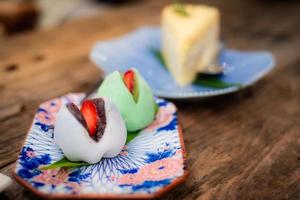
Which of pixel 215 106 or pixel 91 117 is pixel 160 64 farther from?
pixel 91 117

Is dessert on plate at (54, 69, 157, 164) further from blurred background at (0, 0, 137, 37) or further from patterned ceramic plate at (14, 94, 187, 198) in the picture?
blurred background at (0, 0, 137, 37)

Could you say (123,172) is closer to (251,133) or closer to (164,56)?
(251,133)

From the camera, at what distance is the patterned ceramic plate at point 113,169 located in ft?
1.86

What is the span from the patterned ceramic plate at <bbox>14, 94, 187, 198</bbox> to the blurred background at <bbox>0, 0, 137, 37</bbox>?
1131mm

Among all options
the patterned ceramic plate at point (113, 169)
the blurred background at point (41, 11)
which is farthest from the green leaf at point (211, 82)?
the blurred background at point (41, 11)

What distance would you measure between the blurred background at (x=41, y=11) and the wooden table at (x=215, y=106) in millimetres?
414

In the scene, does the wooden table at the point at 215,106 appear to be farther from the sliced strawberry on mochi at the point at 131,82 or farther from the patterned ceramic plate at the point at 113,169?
the sliced strawberry on mochi at the point at 131,82

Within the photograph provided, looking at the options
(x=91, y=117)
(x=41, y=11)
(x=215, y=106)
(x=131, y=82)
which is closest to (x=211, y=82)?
(x=215, y=106)

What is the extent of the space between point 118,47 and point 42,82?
257 mm

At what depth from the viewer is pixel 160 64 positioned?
45.2 inches

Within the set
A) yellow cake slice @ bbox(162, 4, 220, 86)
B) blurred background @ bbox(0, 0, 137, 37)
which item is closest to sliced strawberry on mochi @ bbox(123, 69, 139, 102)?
yellow cake slice @ bbox(162, 4, 220, 86)

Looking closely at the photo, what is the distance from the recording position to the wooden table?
2.29 ft

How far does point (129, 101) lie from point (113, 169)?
179mm

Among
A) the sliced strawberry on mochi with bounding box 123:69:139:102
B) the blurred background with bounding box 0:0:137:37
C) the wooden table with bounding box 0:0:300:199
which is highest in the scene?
the blurred background with bounding box 0:0:137:37
